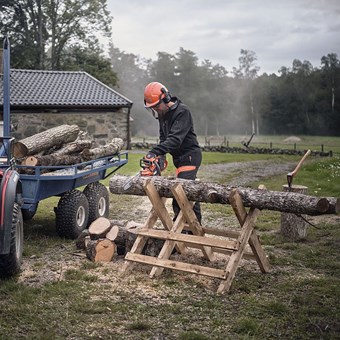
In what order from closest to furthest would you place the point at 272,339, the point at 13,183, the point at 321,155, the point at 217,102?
the point at 272,339, the point at 13,183, the point at 321,155, the point at 217,102

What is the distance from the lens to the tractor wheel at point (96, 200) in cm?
852

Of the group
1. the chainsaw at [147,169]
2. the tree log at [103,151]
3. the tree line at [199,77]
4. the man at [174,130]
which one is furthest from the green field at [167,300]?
the tree line at [199,77]

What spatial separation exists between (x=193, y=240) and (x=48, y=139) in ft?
10.8

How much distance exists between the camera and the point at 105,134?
2406cm

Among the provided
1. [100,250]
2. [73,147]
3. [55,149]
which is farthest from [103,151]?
[100,250]

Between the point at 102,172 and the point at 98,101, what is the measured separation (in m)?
15.0

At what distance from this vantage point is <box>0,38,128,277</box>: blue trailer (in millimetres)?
5301

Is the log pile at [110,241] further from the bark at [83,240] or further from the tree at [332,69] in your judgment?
the tree at [332,69]

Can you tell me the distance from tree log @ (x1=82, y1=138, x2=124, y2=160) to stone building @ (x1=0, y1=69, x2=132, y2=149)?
12.8 metres

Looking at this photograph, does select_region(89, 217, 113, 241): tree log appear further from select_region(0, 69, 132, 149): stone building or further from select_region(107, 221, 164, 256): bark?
select_region(0, 69, 132, 149): stone building

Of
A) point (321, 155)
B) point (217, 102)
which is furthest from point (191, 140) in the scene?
point (217, 102)

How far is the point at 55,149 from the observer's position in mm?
8203

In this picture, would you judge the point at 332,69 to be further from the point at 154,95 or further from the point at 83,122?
the point at 154,95

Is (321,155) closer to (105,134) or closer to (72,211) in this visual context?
(105,134)
